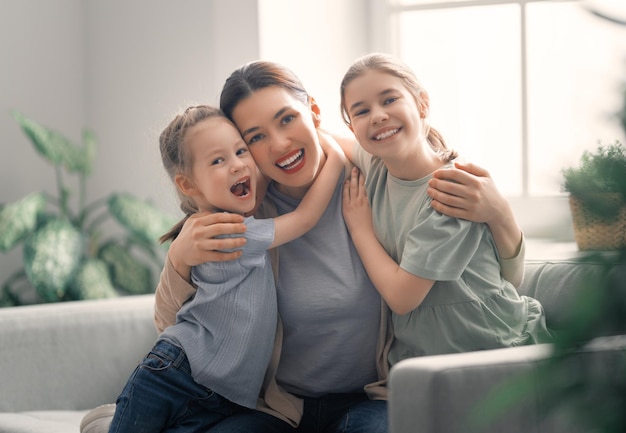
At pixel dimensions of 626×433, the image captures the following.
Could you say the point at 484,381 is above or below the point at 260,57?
below

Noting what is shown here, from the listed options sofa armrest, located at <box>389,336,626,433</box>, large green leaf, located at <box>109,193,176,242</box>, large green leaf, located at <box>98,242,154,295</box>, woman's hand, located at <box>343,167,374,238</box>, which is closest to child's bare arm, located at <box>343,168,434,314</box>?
woman's hand, located at <box>343,167,374,238</box>

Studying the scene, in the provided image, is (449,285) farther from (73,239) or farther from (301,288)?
(73,239)

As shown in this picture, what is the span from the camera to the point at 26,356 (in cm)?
201

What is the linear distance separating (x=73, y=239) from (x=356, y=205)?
172cm

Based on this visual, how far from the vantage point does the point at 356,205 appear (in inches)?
65.9

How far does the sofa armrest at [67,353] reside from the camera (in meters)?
2.00

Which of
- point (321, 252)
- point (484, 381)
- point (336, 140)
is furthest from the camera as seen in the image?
point (336, 140)

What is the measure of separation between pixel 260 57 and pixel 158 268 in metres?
1.03

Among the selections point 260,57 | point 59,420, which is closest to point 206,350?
point 59,420

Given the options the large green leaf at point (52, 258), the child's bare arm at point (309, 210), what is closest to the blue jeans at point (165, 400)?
the child's bare arm at point (309, 210)

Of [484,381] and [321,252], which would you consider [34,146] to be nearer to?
[321,252]

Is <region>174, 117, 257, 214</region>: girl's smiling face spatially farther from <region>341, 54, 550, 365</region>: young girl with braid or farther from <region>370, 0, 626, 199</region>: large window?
<region>370, 0, 626, 199</region>: large window

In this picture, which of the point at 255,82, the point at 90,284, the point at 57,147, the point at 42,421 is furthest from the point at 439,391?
the point at 57,147

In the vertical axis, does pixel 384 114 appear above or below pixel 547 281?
above
